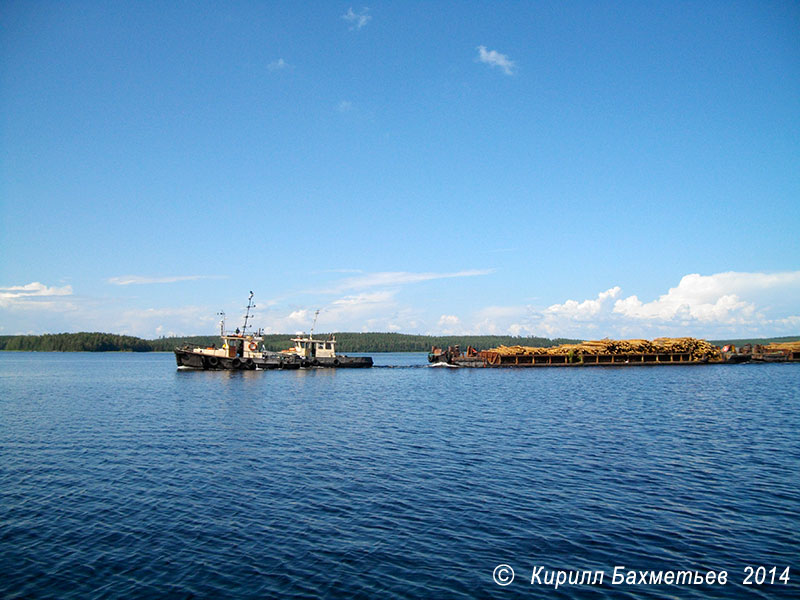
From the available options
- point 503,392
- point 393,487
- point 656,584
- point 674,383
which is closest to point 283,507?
point 393,487

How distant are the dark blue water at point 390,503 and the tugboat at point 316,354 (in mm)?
67615

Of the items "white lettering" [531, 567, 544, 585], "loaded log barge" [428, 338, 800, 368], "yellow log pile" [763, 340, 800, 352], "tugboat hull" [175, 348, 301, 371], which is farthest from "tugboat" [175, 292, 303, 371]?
"yellow log pile" [763, 340, 800, 352]

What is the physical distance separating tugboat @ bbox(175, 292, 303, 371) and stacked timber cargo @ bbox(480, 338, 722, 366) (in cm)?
5028

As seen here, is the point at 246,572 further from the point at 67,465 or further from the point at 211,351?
the point at 211,351

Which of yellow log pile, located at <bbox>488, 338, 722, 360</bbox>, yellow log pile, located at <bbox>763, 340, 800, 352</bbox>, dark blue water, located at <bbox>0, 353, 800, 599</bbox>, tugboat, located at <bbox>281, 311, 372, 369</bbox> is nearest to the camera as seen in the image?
dark blue water, located at <bbox>0, 353, 800, 599</bbox>

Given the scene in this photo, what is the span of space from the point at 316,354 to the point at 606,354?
67.6 meters

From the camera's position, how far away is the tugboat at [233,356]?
9856cm

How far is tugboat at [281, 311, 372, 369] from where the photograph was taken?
108875 mm

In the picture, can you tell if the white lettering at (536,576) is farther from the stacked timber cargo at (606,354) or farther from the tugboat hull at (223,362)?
the stacked timber cargo at (606,354)

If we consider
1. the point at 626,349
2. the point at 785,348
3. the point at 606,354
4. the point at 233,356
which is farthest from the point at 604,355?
the point at 233,356

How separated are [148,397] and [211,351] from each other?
4043 cm

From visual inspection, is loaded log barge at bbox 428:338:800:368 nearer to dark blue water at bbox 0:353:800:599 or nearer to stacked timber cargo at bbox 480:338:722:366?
stacked timber cargo at bbox 480:338:722:366

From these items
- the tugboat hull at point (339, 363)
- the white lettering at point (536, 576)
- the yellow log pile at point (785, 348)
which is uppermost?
the yellow log pile at point (785, 348)

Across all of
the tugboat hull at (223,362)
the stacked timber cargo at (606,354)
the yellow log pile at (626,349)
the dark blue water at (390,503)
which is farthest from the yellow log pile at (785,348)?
the tugboat hull at (223,362)
